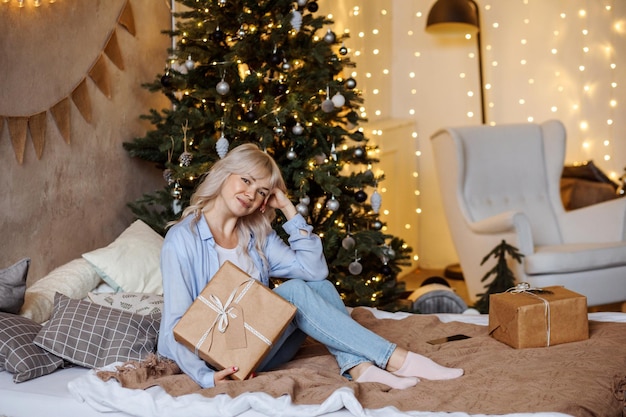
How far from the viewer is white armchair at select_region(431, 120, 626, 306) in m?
3.87

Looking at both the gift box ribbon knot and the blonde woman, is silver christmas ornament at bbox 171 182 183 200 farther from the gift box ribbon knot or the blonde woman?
the gift box ribbon knot

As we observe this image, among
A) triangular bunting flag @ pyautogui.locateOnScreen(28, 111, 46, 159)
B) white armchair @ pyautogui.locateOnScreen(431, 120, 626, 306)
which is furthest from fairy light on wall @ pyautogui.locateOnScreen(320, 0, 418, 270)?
triangular bunting flag @ pyautogui.locateOnScreen(28, 111, 46, 159)

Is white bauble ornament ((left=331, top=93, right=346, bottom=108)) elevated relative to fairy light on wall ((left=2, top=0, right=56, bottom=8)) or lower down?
lower down

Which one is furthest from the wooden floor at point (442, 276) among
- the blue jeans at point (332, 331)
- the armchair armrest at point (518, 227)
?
the blue jeans at point (332, 331)

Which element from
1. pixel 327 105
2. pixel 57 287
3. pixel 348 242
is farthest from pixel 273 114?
pixel 57 287

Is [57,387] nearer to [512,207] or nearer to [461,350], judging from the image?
[461,350]

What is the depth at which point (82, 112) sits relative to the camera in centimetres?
314

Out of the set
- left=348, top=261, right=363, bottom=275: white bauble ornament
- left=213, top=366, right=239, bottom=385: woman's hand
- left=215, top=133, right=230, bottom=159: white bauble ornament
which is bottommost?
left=213, top=366, right=239, bottom=385: woman's hand

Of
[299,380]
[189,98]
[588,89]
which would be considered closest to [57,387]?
[299,380]

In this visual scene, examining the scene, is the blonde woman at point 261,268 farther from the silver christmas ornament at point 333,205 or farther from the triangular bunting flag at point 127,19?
the triangular bunting flag at point 127,19

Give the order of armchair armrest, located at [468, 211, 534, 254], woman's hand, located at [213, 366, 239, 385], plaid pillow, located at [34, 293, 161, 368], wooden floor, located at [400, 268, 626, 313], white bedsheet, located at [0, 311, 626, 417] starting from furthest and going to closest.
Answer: wooden floor, located at [400, 268, 626, 313] → armchair armrest, located at [468, 211, 534, 254] → plaid pillow, located at [34, 293, 161, 368] → woman's hand, located at [213, 366, 239, 385] → white bedsheet, located at [0, 311, 626, 417]

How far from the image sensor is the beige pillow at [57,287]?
8.25 feet

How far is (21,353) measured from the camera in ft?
7.20

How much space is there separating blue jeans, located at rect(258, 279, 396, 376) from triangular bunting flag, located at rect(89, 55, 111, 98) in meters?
1.45
